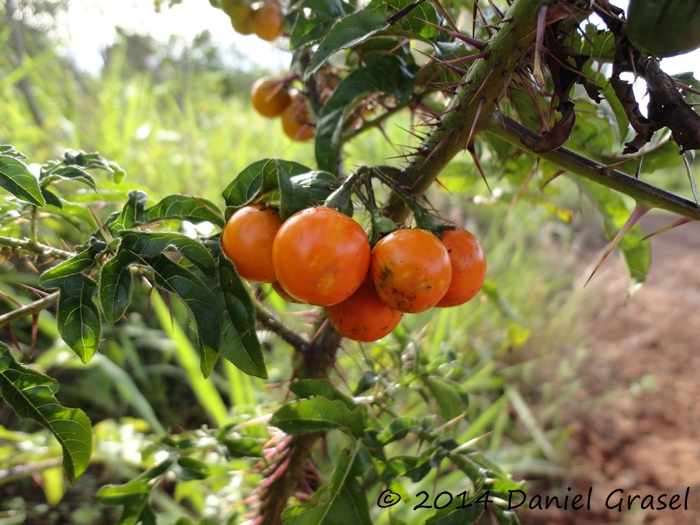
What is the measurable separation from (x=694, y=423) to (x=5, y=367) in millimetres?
3536

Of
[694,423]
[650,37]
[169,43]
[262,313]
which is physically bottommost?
[694,423]

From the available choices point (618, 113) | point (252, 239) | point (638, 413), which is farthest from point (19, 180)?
point (638, 413)

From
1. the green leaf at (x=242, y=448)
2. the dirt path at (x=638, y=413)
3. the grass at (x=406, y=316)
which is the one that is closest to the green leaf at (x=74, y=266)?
the green leaf at (x=242, y=448)

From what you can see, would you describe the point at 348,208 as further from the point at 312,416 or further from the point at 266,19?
the point at 266,19

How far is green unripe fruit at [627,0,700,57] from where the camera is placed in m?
0.40

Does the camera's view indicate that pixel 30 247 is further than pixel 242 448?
No

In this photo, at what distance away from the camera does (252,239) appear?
1.73ft

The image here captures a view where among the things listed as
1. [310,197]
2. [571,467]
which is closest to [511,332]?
[310,197]

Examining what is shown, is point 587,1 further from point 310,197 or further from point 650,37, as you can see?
point 310,197

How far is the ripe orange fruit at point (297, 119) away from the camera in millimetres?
1071

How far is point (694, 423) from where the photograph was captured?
285 cm

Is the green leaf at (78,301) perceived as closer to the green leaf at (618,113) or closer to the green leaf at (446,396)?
the green leaf at (446,396)

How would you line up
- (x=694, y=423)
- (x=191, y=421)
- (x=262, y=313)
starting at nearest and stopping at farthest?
(x=262, y=313)
(x=191, y=421)
(x=694, y=423)

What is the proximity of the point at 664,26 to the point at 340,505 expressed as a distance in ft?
2.13
